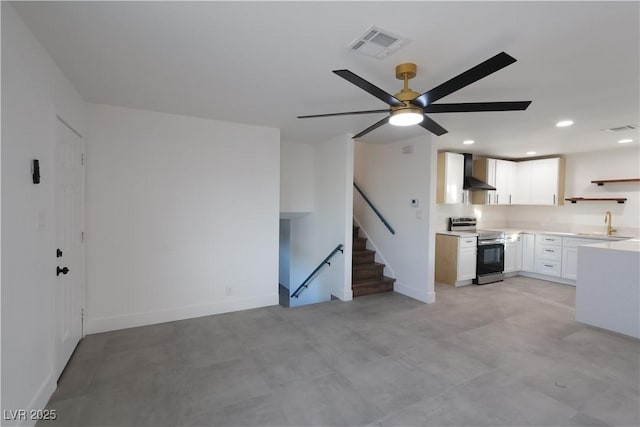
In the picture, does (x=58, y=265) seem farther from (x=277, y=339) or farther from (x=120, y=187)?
(x=277, y=339)

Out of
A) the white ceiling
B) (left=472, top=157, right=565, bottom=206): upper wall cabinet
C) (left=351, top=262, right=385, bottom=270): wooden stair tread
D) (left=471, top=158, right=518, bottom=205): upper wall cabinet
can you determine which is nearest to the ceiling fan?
the white ceiling

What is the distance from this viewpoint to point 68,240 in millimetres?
2773

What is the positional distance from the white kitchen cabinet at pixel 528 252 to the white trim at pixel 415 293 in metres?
2.91

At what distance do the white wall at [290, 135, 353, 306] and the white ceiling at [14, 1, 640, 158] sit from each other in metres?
1.36

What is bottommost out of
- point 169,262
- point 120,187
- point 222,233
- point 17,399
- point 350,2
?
point 17,399

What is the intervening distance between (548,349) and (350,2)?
3628mm

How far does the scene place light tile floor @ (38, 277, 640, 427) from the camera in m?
2.11

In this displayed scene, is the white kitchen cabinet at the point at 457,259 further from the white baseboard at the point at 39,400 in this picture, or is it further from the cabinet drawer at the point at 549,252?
the white baseboard at the point at 39,400

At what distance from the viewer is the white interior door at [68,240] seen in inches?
99.3

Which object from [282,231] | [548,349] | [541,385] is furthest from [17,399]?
[282,231]

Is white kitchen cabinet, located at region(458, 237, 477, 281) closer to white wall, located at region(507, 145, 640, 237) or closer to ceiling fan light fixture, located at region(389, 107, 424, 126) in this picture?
white wall, located at region(507, 145, 640, 237)

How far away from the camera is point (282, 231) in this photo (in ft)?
23.5

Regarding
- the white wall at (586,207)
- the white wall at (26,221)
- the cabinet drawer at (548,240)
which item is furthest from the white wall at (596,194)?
the white wall at (26,221)

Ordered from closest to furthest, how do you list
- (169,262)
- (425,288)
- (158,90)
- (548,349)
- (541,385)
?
(541,385)
(158,90)
(548,349)
(169,262)
(425,288)
